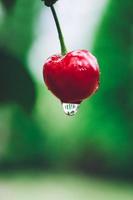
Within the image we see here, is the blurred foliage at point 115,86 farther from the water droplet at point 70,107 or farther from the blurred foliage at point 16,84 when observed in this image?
the water droplet at point 70,107

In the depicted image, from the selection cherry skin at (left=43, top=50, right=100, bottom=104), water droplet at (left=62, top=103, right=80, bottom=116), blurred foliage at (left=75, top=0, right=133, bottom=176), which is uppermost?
blurred foliage at (left=75, top=0, right=133, bottom=176)

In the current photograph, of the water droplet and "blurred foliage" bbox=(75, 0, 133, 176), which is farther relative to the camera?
"blurred foliage" bbox=(75, 0, 133, 176)

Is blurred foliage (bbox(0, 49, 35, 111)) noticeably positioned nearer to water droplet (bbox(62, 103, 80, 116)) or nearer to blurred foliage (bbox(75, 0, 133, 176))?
blurred foliage (bbox(75, 0, 133, 176))

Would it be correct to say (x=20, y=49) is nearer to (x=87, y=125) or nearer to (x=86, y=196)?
(x=87, y=125)

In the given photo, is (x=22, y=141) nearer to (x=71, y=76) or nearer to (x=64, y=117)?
(x=64, y=117)

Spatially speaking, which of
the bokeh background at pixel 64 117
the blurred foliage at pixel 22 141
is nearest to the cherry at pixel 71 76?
the bokeh background at pixel 64 117

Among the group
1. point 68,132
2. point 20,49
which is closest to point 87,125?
point 68,132

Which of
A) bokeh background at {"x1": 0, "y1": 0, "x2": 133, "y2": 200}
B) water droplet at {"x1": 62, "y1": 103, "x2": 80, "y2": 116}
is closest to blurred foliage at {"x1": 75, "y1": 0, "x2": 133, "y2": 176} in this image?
bokeh background at {"x1": 0, "y1": 0, "x2": 133, "y2": 200}
